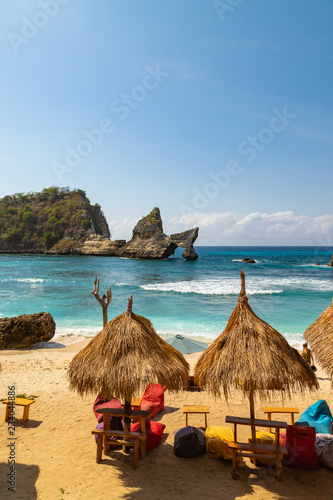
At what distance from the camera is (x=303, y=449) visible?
5301 millimetres

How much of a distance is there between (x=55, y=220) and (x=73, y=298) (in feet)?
200

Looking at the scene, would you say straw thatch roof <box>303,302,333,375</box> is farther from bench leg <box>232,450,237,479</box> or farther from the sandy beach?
bench leg <box>232,450,237,479</box>

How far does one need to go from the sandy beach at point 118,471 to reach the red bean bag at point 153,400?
0.63 feet

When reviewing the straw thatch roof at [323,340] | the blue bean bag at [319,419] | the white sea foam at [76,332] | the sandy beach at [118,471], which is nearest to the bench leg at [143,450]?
the sandy beach at [118,471]

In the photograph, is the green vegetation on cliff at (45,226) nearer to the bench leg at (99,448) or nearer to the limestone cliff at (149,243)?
the limestone cliff at (149,243)

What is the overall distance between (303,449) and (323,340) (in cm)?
194

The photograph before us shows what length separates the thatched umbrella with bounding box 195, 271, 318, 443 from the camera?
4.86 meters

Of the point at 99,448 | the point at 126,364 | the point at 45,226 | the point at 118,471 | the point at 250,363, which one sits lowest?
the point at 118,471

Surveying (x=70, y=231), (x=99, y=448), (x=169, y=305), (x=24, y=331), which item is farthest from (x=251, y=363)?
(x=70, y=231)

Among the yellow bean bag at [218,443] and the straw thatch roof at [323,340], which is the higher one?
the straw thatch roof at [323,340]

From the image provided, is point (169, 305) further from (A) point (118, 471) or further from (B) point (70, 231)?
(B) point (70, 231)

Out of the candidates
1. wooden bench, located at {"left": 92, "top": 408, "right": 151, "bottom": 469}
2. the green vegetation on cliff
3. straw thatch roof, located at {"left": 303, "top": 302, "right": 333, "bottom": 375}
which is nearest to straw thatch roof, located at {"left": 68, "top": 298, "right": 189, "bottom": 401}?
wooden bench, located at {"left": 92, "top": 408, "right": 151, "bottom": 469}

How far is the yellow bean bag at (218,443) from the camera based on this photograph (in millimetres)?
5594

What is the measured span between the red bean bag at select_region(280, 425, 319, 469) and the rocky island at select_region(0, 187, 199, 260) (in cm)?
6391
